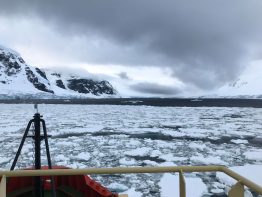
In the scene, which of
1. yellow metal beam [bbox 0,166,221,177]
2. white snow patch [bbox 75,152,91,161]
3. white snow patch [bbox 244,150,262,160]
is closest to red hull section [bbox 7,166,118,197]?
yellow metal beam [bbox 0,166,221,177]

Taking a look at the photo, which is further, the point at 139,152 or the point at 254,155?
the point at 139,152

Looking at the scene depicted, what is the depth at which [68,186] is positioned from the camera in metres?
5.17

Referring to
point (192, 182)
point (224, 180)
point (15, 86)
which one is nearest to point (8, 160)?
point (192, 182)

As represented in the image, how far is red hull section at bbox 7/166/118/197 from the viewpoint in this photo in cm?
495

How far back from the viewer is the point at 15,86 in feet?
611

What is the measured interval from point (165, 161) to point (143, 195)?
3.83 meters

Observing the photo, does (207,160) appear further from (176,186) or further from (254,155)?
(176,186)

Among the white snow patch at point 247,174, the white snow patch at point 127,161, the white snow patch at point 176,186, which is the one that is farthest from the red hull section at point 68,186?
the white snow patch at point 127,161

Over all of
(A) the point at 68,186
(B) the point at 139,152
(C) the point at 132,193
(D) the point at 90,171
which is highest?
(D) the point at 90,171

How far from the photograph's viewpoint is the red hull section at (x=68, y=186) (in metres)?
4.95

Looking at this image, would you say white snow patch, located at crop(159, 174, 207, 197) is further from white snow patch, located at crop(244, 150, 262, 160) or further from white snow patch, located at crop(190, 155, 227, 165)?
white snow patch, located at crop(244, 150, 262, 160)

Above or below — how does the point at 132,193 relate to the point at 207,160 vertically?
below

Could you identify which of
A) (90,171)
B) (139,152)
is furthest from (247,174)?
(90,171)

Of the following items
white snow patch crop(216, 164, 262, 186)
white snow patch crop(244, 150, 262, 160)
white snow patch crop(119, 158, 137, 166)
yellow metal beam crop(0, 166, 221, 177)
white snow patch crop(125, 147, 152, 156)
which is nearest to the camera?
yellow metal beam crop(0, 166, 221, 177)
